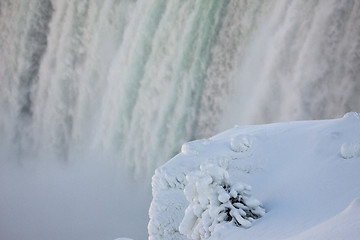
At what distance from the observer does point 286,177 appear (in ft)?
10.1

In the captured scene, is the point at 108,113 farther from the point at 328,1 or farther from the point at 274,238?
the point at 274,238

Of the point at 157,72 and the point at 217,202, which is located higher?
the point at 157,72

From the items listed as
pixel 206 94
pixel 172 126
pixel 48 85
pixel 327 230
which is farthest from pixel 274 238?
pixel 48 85

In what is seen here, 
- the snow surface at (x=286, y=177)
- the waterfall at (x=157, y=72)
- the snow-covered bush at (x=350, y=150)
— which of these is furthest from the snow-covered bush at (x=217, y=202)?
the waterfall at (x=157, y=72)

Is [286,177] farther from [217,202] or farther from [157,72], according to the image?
[157,72]

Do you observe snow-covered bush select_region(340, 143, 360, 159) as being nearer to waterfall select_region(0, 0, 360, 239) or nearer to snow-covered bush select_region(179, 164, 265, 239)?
snow-covered bush select_region(179, 164, 265, 239)

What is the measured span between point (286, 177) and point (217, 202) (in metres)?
0.62

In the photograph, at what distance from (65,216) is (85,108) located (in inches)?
118

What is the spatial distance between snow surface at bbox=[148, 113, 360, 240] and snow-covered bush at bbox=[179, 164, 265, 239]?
2.4 inches

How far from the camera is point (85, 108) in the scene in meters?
12.9

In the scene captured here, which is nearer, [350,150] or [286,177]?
[350,150]

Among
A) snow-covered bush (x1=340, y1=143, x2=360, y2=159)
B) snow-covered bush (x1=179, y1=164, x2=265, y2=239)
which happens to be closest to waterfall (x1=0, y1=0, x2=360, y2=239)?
snow-covered bush (x1=340, y1=143, x2=360, y2=159)

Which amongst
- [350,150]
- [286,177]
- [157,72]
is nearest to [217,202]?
[286,177]

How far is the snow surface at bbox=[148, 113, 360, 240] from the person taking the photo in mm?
2371
